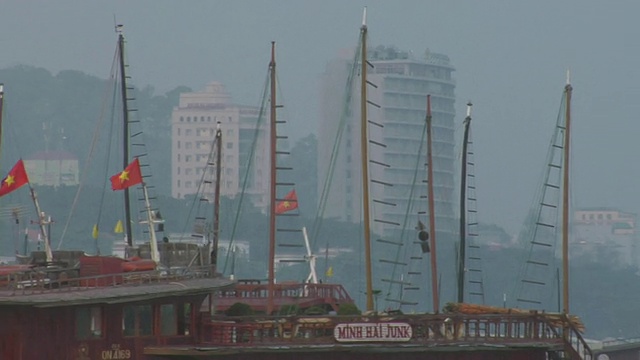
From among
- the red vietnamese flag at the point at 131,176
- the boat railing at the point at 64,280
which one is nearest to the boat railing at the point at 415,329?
the boat railing at the point at 64,280

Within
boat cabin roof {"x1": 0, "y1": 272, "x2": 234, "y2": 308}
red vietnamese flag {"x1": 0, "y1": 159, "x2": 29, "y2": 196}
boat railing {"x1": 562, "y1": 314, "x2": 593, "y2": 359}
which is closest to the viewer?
boat cabin roof {"x1": 0, "y1": 272, "x2": 234, "y2": 308}

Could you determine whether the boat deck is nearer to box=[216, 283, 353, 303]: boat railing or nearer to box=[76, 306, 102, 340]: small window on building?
box=[76, 306, 102, 340]: small window on building

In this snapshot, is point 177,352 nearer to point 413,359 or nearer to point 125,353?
point 125,353

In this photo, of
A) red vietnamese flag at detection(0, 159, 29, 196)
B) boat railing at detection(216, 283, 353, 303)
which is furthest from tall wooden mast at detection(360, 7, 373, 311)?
red vietnamese flag at detection(0, 159, 29, 196)

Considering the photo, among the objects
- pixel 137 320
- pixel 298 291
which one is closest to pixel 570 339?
pixel 137 320

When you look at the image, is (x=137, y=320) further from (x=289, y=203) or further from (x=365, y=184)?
(x=289, y=203)

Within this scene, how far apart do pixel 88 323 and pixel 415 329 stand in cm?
656

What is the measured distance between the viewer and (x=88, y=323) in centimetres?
3972

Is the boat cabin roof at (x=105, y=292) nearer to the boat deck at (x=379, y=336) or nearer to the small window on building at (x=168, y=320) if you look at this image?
the small window on building at (x=168, y=320)

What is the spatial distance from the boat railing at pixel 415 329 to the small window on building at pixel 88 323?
9.50ft

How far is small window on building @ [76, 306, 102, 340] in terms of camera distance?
39.5m

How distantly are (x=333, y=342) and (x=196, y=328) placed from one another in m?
2.93

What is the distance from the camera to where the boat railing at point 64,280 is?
38844mm

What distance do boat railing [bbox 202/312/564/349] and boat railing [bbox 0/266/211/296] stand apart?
1.98 metres
